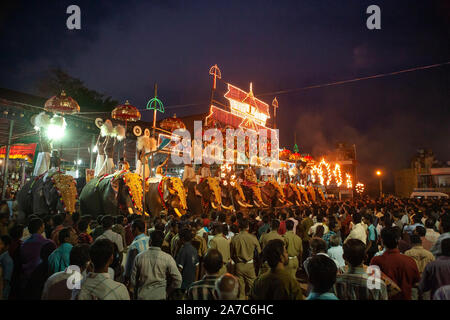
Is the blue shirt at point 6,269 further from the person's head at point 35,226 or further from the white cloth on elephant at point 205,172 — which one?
the white cloth on elephant at point 205,172

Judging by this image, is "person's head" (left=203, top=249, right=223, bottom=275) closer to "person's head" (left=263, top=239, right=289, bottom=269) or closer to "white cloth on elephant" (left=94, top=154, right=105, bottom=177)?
"person's head" (left=263, top=239, right=289, bottom=269)

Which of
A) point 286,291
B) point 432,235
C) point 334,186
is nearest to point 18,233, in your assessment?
point 286,291

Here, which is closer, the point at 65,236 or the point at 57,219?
the point at 65,236

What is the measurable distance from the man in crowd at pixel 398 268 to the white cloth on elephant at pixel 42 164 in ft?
33.3

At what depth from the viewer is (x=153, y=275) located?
387 centimetres

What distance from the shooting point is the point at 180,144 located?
499 inches

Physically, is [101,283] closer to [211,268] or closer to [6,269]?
[211,268]

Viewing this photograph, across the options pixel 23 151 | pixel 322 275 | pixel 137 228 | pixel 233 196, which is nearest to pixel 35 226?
pixel 137 228

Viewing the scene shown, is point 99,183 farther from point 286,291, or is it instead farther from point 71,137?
point 286,291

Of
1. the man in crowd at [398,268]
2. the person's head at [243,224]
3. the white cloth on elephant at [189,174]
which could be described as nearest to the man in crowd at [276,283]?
the man in crowd at [398,268]

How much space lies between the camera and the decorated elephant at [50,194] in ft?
29.5

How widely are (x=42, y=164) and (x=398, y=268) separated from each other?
10500mm

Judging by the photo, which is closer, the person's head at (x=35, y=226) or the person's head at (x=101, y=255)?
the person's head at (x=101, y=255)

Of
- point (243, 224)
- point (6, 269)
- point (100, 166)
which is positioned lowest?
point (6, 269)
